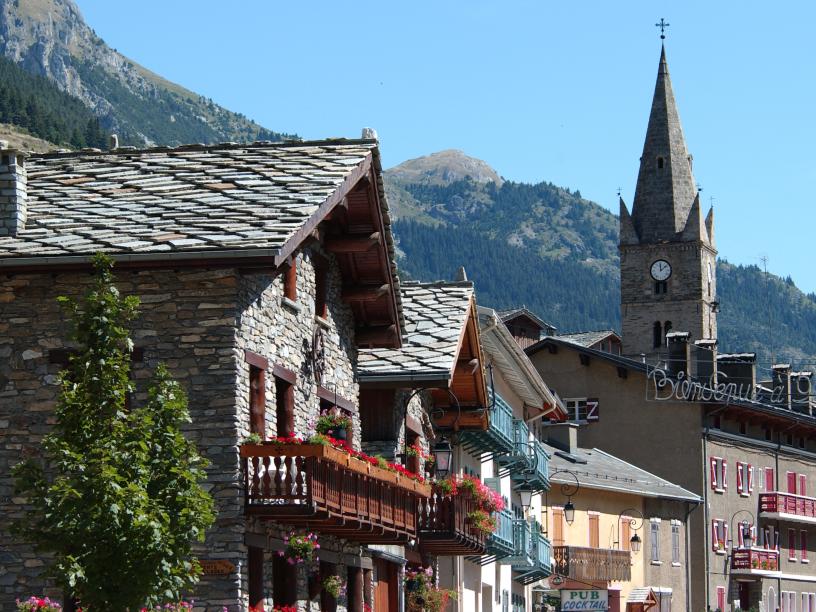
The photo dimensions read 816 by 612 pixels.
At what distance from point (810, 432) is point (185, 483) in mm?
77508

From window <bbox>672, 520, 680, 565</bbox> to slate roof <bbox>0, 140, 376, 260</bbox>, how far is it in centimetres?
5130

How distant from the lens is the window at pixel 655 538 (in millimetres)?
74812

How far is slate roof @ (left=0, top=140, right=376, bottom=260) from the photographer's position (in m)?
24.0

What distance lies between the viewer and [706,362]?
92.6 metres

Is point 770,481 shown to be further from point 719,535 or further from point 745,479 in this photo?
point 719,535

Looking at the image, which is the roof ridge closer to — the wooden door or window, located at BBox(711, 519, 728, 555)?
the wooden door

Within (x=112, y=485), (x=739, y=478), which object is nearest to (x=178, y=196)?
(x=112, y=485)

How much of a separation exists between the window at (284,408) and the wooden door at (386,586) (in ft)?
22.4

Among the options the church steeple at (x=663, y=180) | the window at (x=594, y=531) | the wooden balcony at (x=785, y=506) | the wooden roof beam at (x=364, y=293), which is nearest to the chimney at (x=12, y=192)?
the wooden roof beam at (x=364, y=293)

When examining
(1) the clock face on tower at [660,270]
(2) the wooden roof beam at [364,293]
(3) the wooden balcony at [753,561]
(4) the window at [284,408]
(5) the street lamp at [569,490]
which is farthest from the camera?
(1) the clock face on tower at [660,270]

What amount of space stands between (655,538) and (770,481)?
16846 millimetres

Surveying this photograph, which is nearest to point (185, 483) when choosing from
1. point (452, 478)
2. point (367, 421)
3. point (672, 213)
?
point (367, 421)

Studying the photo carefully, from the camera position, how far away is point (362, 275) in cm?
3134

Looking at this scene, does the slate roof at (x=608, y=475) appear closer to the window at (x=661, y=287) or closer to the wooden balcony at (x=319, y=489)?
the wooden balcony at (x=319, y=489)
